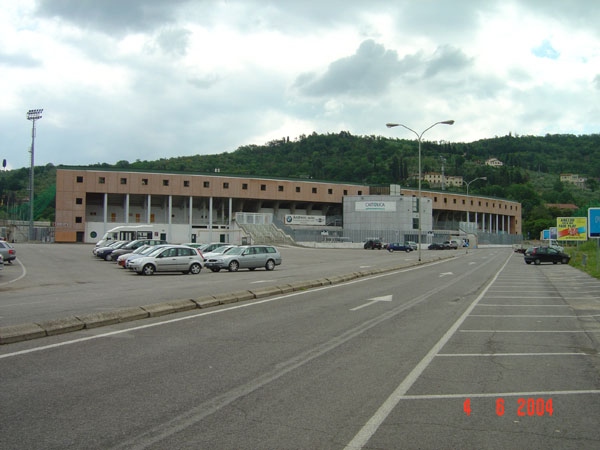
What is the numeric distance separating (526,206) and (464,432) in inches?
7328

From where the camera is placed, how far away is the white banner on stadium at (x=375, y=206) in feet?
330

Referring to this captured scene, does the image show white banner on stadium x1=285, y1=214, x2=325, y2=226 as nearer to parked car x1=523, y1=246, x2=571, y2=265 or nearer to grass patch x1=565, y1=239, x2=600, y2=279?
grass patch x1=565, y1=239, x2=600, y2=279

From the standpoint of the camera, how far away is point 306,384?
7.20m

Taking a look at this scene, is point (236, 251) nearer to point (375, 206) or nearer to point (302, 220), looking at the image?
point (302, 220)

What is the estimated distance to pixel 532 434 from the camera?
545 centimetres

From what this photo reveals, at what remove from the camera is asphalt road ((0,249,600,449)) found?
5.34m

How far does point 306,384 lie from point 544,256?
45.2 meters

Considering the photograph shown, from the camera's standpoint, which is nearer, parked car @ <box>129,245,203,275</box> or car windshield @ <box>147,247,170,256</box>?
parked car @ <box>129,245,203,275</box>

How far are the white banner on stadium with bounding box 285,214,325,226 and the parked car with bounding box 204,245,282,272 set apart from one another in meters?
64.4

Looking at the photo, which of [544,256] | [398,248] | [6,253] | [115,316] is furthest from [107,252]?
[398,248]

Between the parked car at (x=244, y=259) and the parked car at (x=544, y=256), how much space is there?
24.2m

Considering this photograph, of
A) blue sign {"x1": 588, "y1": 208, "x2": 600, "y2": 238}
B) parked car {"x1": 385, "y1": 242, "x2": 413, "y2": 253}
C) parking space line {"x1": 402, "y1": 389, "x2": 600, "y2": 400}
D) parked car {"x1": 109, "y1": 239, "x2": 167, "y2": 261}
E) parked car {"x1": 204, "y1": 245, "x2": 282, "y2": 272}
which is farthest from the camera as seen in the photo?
parked car {"x1": 385, "y1": 242, "x2": 413, "y2": 253}
